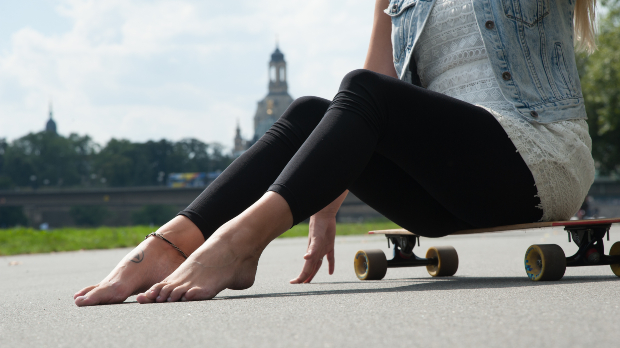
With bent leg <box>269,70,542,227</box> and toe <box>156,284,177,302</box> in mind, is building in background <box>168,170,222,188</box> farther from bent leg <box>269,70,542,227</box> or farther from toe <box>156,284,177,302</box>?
toe <box>156,284,177,302</box>

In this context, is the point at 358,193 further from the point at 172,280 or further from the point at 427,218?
the point at 172,280

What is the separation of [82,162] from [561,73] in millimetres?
96909

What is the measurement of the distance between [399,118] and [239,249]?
2.01ft

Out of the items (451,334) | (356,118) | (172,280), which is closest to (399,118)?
(356,118)

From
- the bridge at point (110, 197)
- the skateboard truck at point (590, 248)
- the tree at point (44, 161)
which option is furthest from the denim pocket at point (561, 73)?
the tree at point (44, 161)

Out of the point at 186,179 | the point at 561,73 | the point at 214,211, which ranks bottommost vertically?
the point at 214,211

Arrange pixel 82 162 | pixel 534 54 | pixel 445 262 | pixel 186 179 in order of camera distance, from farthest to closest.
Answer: pixel 82 162 < pixel 186 179 < pixel 445 262 < pixel 534 54

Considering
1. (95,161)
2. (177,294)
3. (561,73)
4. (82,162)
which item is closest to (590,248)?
(561,73)

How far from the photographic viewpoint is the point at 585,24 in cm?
233

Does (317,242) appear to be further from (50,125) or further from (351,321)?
(50,125)

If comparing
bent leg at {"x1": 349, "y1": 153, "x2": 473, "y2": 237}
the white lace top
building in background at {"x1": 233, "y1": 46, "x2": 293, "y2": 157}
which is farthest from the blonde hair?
building in background at {"x1": 233, "y1": 46, "x2": 293, "y2": 157}

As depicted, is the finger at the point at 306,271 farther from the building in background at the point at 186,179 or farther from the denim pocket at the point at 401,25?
the building in background at the point at 186,179

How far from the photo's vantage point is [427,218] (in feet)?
7.65

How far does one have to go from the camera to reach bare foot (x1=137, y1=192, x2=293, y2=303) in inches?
67.6
